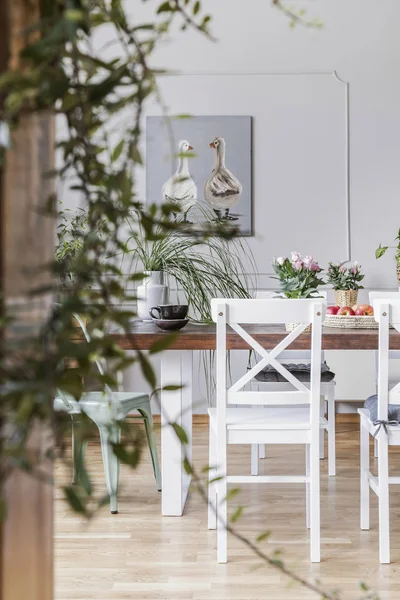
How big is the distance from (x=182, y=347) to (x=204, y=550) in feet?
2.40

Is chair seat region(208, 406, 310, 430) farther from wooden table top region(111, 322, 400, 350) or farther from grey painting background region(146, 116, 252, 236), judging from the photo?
grey painting background region(146, 116, 252, 236)

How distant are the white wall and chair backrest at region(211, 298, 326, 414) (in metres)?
2.55

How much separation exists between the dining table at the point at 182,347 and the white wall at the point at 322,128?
2.01 metres

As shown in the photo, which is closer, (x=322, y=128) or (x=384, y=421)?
(x=384, y=421)

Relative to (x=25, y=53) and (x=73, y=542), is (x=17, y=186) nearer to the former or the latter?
(x=25, y=53)

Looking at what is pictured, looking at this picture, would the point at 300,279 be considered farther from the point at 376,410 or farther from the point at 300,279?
the point at 376,410

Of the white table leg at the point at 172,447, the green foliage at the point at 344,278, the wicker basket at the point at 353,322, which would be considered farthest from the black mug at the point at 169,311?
the green foliage at the point at 344,278

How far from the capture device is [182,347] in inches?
101

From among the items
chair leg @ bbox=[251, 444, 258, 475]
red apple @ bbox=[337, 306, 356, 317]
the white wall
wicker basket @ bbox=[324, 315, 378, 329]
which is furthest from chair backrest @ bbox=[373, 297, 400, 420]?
the white wall

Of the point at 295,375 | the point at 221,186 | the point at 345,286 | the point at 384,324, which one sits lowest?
the point at 295,375

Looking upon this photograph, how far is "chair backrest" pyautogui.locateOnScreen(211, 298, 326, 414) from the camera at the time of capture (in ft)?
7.45

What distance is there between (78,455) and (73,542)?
216cm

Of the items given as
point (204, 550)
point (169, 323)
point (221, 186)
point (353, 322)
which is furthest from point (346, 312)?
point (221, 186)

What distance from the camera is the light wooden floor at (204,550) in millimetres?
2133
